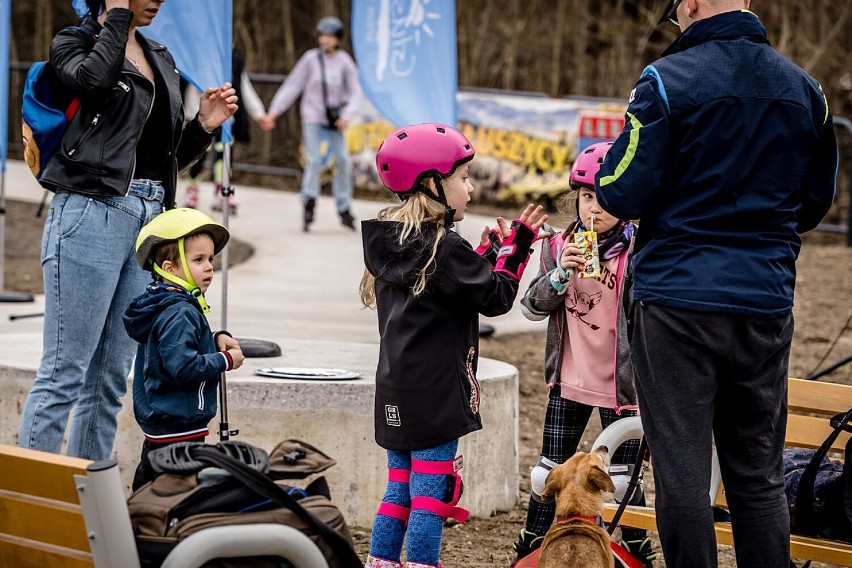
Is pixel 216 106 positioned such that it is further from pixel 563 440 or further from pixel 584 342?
pixel 563 440

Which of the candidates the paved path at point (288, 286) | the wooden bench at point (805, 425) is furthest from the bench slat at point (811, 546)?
the paved path at point (288, 286)

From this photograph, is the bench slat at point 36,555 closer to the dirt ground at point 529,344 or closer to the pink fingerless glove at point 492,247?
the pink fingerless glove at point 492,247

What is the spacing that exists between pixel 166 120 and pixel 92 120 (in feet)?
1.01

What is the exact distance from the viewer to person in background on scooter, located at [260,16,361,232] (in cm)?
1294

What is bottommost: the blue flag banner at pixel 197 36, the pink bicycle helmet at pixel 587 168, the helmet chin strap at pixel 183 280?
the helmet chin strap at pixel 183 280

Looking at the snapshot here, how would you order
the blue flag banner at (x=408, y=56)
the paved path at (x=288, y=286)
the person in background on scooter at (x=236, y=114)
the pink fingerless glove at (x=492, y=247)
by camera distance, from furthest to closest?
the person in background on scooter at (x=236, y=114), the paved path at (x=288, y=286), the blue flag banner at (x=408, y=56), the pink fingerless glove at (x=492, y=247)

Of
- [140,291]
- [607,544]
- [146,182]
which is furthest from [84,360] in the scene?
[607,544]

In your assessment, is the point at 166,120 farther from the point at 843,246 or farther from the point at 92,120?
the point at 843,246

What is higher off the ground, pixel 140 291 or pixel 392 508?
pixel 140 291

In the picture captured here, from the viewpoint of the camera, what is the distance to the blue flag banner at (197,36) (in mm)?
5652

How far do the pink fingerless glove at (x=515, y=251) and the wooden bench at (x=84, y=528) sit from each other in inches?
54.8

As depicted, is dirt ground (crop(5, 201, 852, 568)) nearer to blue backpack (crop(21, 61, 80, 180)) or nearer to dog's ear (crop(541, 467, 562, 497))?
dog's ear (crop(541, 467, 562, 497))

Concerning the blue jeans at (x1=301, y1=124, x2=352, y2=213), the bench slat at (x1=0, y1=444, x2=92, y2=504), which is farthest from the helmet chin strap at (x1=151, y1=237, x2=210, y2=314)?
the blue jeans at (x1=301, y1=124, x2=352, y2=213)

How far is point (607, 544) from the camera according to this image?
3684 mm
